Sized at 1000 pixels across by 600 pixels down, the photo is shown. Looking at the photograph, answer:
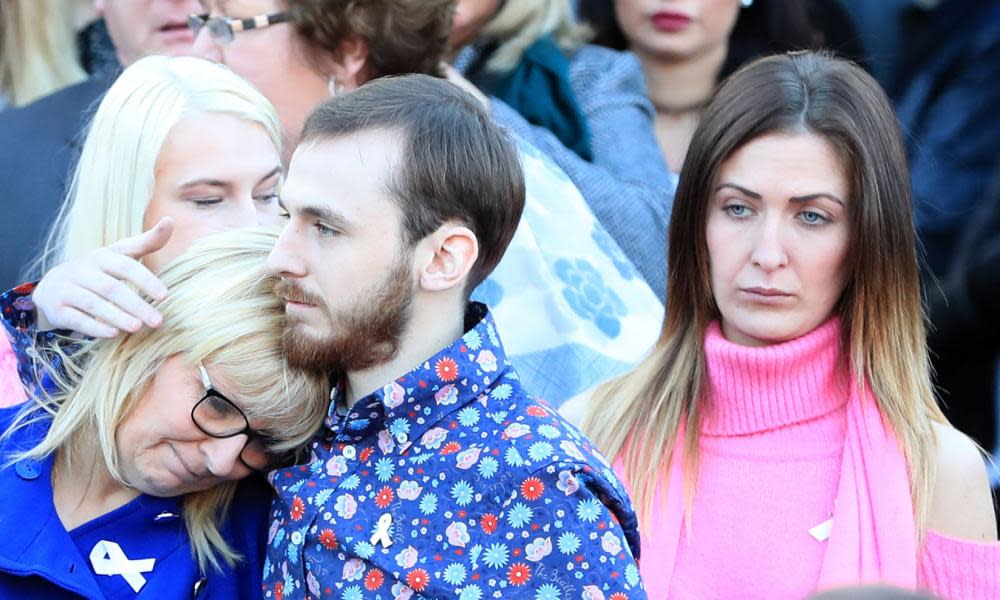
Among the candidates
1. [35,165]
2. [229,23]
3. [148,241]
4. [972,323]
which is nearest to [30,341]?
[148,241]

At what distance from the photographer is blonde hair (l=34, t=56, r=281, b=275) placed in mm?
2949

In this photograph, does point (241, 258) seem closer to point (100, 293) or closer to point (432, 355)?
point (100, 293)

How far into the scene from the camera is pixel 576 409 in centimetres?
292

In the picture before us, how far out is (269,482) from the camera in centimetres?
246

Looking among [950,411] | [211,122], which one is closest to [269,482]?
[211,122]

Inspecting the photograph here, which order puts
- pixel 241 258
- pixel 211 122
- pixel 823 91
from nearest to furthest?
pixel 241 258
pixel 823 91
pixel 211 122

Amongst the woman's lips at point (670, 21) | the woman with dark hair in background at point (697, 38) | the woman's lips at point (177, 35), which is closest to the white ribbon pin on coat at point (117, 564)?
the woman's lips at point (177, 35)

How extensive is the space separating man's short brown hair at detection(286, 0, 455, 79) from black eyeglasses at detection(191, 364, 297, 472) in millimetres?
1323

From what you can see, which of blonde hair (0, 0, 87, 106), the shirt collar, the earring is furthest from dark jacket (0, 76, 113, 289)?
the shirt collar

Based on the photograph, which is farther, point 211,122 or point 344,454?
point 211,122

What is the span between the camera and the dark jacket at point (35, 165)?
3299mm

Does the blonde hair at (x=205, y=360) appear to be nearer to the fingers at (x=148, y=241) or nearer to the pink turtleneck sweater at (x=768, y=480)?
the fingers at (x=148, y=241)

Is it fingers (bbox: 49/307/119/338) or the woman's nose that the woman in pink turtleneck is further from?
fingers (bbox: 49/307/119/338)

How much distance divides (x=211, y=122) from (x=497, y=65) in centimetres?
124
